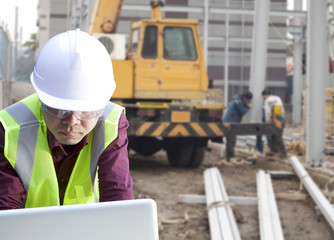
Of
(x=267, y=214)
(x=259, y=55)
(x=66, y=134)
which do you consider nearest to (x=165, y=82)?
(x=259, y=55)

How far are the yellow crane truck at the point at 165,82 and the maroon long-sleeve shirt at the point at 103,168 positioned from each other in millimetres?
8533

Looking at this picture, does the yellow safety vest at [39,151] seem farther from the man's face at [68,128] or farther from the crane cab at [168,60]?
the crane cab at [168,60]

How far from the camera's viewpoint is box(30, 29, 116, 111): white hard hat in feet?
6.43

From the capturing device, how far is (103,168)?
221cm

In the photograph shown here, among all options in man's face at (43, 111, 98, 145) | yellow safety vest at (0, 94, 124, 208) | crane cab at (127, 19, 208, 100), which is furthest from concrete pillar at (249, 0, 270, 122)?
man's face at (43, 111, 98, 145)

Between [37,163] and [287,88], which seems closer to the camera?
[37,163]

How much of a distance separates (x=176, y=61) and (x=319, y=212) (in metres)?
4.79

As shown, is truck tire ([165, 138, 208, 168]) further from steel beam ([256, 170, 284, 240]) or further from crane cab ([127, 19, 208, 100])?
steel beam ([256, 170, 284, 240])

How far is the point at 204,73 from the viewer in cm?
1132

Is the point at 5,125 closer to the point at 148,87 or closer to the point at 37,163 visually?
the point at 37,163

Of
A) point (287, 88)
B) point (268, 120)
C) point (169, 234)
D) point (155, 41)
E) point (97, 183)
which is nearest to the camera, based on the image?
point (97, 183)

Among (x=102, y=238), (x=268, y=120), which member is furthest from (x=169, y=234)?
(x=268, y=120)

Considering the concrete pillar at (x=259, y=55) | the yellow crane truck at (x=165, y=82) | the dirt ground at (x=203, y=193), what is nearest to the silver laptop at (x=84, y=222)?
the dirt ground at (x=203, y=193)

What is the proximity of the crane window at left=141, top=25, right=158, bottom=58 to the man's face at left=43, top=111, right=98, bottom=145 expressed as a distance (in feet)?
29.8
